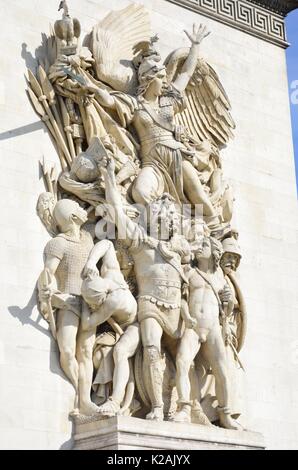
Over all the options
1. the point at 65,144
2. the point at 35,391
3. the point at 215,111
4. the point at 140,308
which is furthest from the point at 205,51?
the point at 35,391

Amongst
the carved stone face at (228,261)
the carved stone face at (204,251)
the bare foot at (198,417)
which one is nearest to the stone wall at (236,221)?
the carved stone face at (228,261)

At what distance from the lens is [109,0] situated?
37.1 ft

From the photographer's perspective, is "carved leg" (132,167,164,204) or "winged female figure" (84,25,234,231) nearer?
"carved leg" (132,167,164,204)

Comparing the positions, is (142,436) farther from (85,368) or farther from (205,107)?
(205,107)

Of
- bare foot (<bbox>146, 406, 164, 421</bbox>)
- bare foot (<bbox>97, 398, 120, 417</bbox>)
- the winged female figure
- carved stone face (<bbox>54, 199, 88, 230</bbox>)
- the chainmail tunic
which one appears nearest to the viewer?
bare foot (<bbox>97, 398, 120, 417</bbox>)

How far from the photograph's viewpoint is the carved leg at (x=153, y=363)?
32.5 ft

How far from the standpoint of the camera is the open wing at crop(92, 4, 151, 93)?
1077 cm

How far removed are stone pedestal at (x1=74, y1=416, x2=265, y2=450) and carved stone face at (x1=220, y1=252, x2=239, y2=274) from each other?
1757 millimetres

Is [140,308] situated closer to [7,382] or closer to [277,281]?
[7,382]

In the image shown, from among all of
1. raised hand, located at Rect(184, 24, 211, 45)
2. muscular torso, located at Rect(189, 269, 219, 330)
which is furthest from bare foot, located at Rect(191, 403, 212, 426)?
raised hand, located at Rect(184, 24, 211, 45)

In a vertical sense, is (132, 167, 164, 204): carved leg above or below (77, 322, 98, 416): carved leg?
above

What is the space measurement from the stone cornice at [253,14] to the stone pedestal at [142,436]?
15.4ft

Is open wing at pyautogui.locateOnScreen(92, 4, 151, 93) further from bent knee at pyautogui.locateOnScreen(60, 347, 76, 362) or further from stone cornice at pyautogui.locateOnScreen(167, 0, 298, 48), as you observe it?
bent knee at pyautogui.locateOnScreen(60, 347, 76, 362)

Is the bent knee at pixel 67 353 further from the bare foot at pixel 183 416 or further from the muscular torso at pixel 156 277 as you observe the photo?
the bare foot at pixel 183 416
